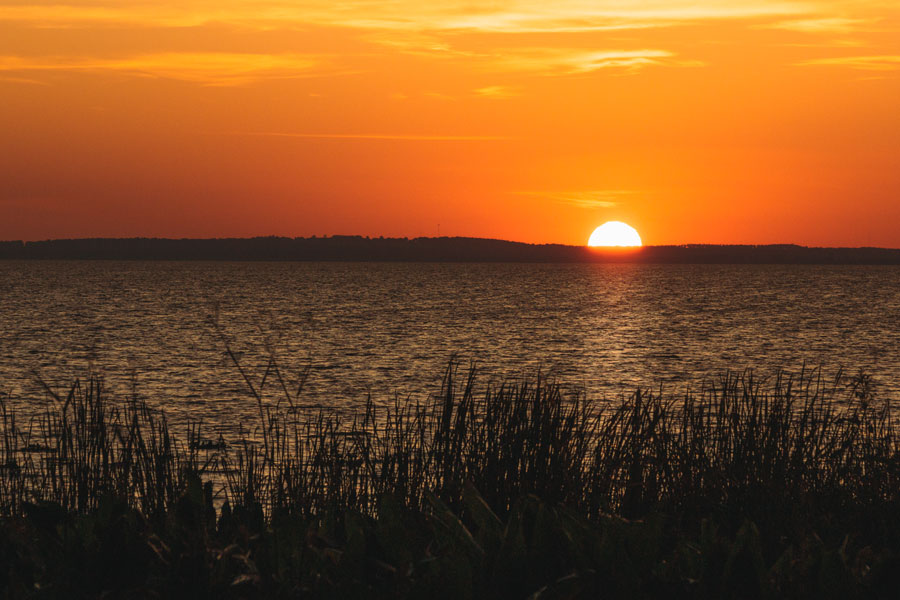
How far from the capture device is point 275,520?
508 cm

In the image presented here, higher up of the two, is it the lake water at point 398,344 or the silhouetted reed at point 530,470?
the silhouetted reed at point 530,470

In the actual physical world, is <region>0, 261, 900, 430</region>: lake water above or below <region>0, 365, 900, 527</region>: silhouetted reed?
below

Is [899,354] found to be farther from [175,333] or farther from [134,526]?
[134,526]

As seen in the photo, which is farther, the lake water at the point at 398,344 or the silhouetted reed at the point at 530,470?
the lake water at the point at 398,344

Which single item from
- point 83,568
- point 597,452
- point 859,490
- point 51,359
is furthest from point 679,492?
point 51,359

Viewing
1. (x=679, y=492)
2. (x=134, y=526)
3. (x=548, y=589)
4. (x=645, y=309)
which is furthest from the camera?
(x=645, y=309)

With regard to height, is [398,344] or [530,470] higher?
[530,470]

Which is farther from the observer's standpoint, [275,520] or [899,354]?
[899,354]

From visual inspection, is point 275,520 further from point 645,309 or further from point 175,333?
point 645,309

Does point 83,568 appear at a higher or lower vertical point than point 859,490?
higher

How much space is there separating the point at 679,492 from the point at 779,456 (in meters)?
1.32

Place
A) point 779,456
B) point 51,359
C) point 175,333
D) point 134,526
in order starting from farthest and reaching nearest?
point 175,333 → point 51,359 → point 779,456 → point 134,526

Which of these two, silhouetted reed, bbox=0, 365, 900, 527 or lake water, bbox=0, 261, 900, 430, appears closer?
silhouetted reed, bbox=0, 365, 900, 527

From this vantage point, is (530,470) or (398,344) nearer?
(530,470)
